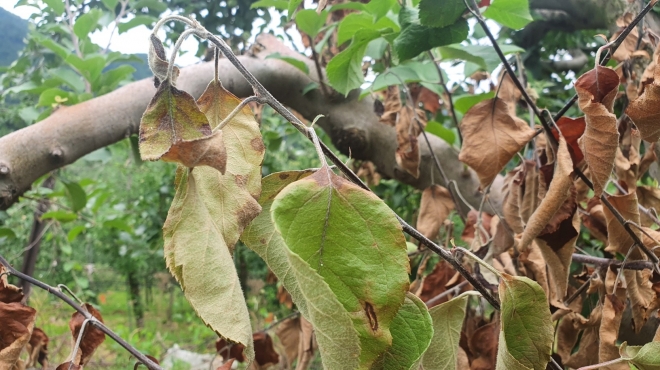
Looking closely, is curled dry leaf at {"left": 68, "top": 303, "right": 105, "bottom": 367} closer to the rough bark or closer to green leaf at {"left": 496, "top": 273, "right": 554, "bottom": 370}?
the rough bark

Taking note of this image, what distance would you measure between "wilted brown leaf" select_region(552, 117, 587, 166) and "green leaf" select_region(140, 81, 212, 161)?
1.26ft

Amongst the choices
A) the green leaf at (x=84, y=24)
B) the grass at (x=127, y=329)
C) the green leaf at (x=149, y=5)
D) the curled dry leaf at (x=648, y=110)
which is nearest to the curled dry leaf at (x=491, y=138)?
the curled dry leaf at (x=648, y=110)

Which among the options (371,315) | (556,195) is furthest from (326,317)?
(556,195)

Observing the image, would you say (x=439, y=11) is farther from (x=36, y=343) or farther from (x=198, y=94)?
(x=36, y=343)

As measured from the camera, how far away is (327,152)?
30 centimetres

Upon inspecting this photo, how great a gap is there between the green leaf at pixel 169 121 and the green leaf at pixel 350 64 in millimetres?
363

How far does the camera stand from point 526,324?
1.09ft

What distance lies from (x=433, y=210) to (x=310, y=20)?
0.41m

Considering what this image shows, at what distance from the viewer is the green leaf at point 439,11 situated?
0.48m

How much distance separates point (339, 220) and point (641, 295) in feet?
1.39

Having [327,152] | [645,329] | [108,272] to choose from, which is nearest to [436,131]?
[645,329]

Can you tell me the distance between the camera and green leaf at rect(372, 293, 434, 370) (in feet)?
0.89

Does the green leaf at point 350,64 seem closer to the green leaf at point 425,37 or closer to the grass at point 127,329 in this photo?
the green leaf at point 425,37

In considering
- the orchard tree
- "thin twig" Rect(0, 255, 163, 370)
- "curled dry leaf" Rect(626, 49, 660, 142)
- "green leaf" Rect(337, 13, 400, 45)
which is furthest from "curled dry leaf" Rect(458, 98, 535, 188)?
"thin twig" Rect(0, 255, 163, 370)
